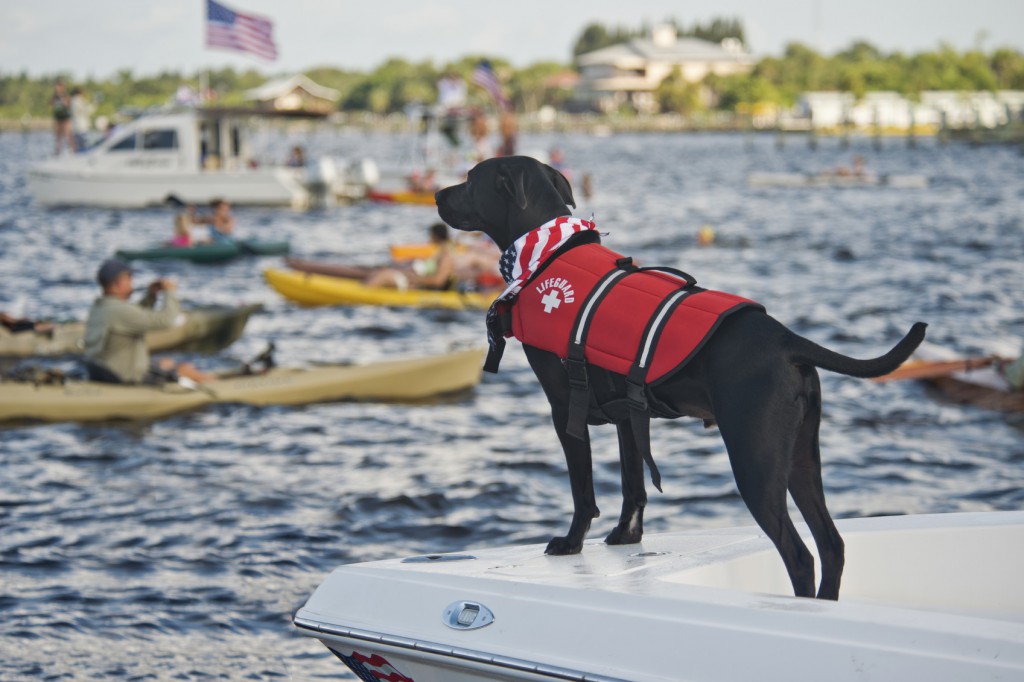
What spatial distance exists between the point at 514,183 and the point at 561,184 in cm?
23

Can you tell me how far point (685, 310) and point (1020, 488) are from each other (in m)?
6.39

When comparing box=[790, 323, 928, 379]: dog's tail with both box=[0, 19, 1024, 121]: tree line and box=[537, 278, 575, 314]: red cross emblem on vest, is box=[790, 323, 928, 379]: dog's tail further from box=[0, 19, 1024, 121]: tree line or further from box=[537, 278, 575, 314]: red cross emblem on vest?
box=[0, 19, 1024, 121]: tree line

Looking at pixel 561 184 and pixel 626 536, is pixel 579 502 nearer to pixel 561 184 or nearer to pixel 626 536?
pixel 626 536

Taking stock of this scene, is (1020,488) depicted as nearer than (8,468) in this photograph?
Yes

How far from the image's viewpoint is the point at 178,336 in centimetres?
1455

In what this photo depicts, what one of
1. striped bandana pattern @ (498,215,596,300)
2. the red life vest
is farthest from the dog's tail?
striped bandana pattern @ (498,215,596,300)

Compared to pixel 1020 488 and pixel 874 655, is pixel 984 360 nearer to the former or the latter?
pixel 1020 488

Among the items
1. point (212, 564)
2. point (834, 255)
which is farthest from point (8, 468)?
point (834, 255)

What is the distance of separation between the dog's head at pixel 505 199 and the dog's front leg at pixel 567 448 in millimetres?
457

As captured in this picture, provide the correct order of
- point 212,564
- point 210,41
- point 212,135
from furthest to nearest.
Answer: point 212,135
point 210,41
point 212,564

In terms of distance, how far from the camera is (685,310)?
13.6 ft

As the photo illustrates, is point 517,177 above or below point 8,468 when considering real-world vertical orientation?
above

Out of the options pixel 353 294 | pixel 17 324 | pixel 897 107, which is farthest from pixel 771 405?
pixel 897 107

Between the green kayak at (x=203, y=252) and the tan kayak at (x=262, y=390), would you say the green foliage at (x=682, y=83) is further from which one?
the tan kayak at (x=262, y=390)
